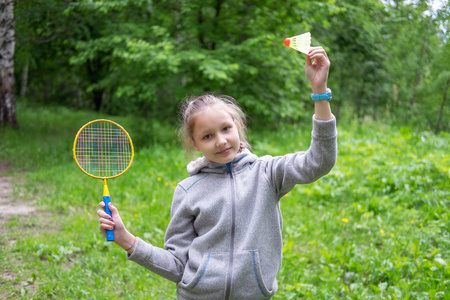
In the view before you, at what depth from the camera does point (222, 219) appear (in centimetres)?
180

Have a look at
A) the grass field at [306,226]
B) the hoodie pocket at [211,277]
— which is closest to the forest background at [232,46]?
the grass field at [306,226]

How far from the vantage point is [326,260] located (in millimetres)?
3711

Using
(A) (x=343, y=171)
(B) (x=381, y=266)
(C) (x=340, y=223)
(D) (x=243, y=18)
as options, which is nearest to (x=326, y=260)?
(B) (x=381, y=266)

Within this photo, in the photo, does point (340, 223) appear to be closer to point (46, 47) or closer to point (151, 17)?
point (151, 17)

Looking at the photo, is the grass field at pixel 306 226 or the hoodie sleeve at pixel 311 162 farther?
the grass field at pixel 306 226

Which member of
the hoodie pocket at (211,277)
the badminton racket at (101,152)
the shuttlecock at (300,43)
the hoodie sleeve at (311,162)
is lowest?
the hoodie pocket at (211,277)

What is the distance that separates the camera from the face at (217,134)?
1.86 m

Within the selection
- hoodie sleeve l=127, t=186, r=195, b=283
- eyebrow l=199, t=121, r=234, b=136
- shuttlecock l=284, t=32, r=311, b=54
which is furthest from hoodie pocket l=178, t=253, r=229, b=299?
shuttlecock l=284, t=32, r=311, b=54

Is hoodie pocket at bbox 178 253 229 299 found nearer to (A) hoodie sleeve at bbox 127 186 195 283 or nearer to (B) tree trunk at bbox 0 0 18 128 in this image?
(A) hoodie sleeve at bbox 127 186 195 283

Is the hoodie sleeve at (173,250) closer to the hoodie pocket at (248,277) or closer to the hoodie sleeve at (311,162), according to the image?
the hoodie pocket at (248,277)

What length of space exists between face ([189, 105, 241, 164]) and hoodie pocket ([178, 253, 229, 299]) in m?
0.43

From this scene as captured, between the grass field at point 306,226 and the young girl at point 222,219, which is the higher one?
the young girl at point 222,219

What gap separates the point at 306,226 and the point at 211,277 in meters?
2.73

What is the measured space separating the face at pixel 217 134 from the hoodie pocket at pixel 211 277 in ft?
1.40
